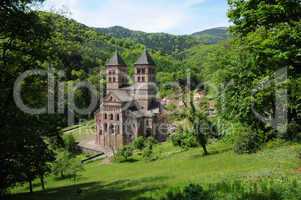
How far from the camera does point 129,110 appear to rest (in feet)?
224

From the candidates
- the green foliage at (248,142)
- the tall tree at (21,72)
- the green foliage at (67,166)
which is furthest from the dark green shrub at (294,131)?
the green foliage at (67,166)

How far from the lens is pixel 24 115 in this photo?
51.5 feet

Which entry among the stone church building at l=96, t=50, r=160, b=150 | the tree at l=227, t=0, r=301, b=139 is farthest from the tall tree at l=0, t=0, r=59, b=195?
the stone church building at l=96, t=50, r=160, b=150

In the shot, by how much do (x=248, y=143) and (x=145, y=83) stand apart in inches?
1862

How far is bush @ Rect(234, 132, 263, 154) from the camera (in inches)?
1057

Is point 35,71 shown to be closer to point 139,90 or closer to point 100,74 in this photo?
point 139,90

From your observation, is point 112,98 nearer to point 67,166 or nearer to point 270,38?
point 67,166

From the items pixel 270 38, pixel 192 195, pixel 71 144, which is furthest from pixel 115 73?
pixel 192 195

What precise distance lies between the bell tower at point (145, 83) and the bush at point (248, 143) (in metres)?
43.6

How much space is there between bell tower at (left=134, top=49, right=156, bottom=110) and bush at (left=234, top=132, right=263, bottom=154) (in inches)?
1718

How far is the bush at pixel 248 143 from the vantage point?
2686 cm

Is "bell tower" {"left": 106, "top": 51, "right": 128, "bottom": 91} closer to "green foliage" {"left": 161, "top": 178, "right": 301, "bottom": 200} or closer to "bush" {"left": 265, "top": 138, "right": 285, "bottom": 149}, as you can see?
"bush" {"left": 265, "top": 138, "right": 285, "bottom": 149}

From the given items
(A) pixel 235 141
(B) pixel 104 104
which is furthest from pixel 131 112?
(A) pixel 235 141

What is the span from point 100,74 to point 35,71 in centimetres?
9500
